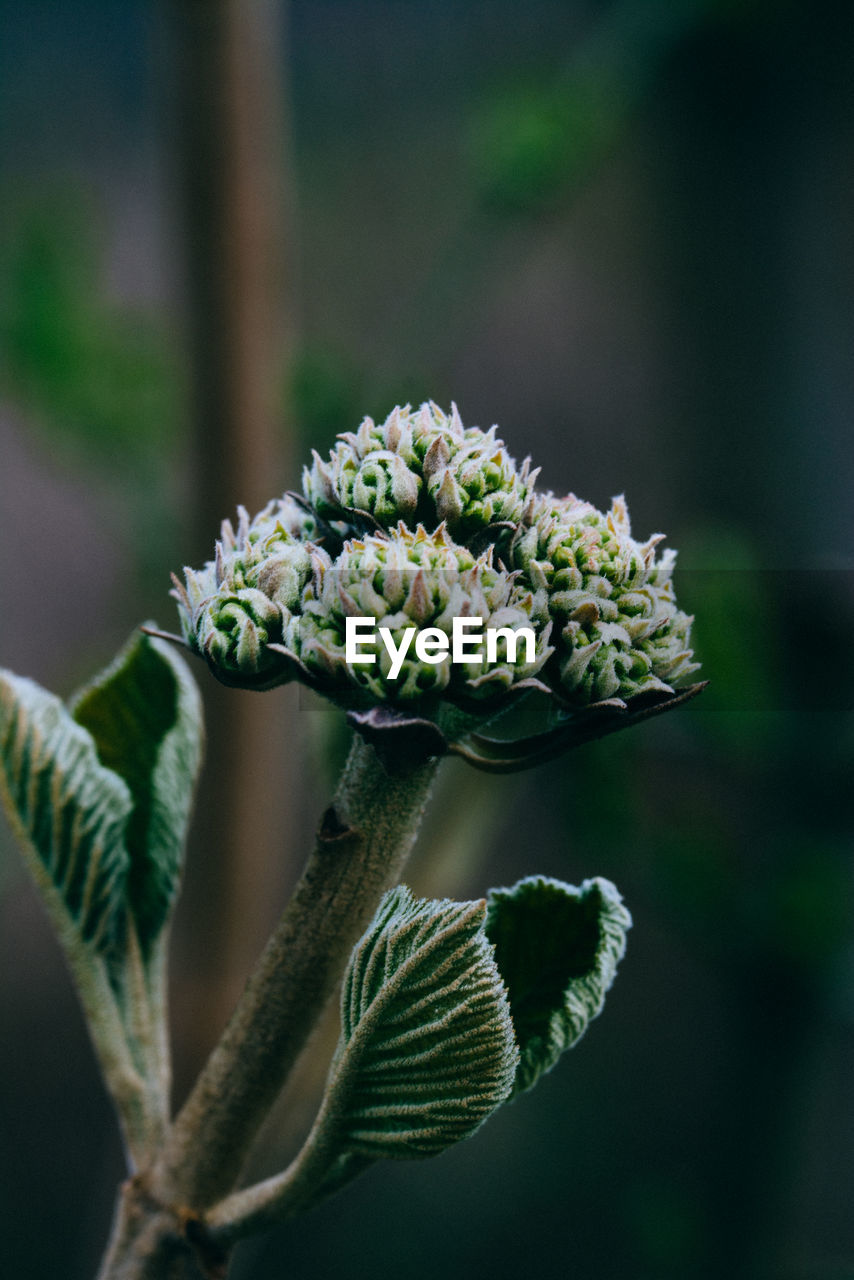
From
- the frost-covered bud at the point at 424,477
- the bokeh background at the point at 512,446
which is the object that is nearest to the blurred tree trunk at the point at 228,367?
the bokeh background at the point at 512,446

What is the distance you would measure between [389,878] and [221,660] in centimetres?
7

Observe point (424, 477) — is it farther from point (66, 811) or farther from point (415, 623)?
point (66, 811)

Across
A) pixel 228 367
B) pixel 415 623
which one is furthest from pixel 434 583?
pixel 228 367

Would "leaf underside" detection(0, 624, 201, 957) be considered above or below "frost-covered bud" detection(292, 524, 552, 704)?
below

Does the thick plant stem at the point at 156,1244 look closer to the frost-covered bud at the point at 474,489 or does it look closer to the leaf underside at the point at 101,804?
the leaf underside at the point at 101,804

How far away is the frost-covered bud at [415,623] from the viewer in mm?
255

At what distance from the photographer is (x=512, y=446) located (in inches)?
14.7

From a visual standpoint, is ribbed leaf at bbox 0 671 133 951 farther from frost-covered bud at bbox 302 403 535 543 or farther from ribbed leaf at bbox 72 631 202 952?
frost-covered bud at bbox 302 403 535 543
